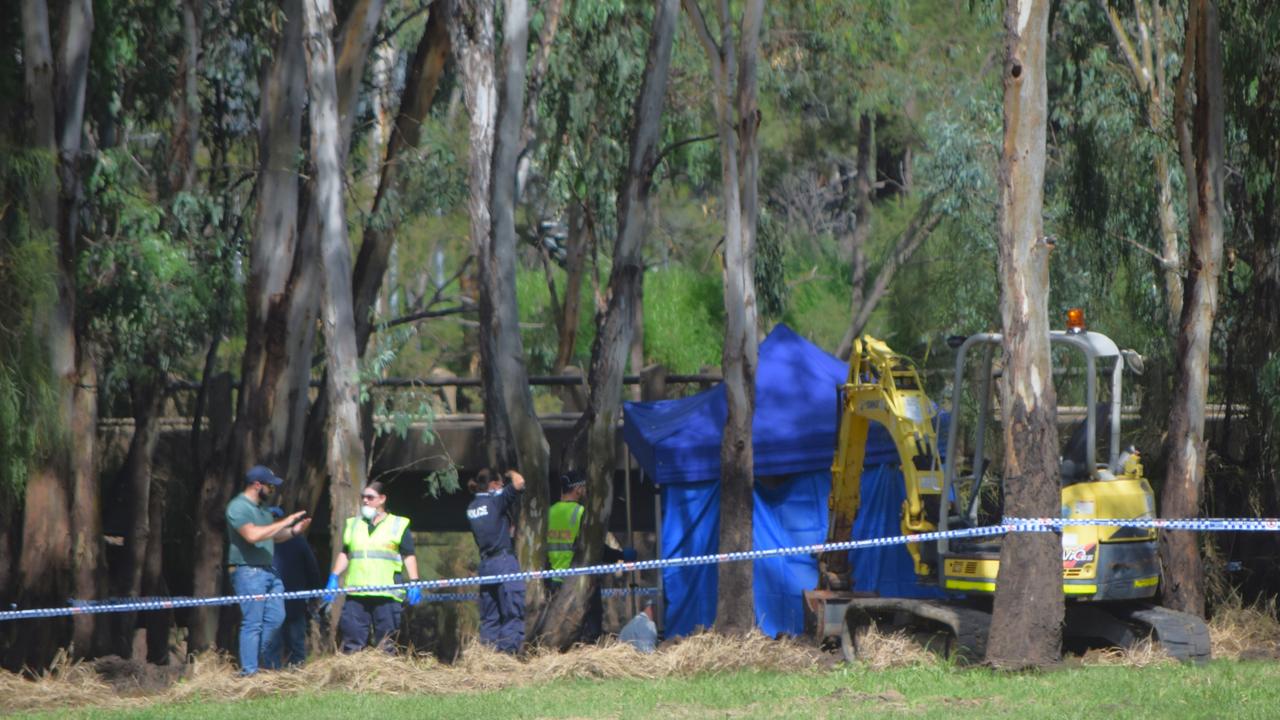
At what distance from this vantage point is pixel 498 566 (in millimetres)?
14008

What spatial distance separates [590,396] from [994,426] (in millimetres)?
5874

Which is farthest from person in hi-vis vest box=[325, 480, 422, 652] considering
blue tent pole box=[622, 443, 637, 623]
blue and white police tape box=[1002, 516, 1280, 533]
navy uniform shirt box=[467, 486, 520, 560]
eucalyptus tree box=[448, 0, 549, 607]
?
blue and white police tape box=[1002, 516, 1280, 533]

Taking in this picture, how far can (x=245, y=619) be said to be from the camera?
12.9m

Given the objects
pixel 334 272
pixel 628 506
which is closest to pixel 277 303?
pixel 334 272

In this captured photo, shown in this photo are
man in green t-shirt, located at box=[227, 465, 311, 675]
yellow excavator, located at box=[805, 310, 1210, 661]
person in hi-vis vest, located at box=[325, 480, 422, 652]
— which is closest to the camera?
yellow excavator, located at box=[805, 310, 1210, 661]

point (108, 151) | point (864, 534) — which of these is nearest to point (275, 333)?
point (108, 151)

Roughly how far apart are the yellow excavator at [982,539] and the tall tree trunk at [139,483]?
958cm

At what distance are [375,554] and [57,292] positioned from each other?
12.7 ft

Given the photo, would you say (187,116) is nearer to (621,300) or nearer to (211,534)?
(211,534)

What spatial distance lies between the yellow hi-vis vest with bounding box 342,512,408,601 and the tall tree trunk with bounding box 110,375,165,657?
745 cm

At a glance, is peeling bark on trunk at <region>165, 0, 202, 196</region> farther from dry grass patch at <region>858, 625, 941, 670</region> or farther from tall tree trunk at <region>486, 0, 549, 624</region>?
dry grass patch at <region>858, 625, 941, 670</region>

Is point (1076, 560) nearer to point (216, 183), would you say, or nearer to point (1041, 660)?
point (1041, 660)

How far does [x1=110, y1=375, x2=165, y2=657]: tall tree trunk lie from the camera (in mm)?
20314

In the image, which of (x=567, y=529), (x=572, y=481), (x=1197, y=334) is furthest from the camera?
(x=572, y=481)
